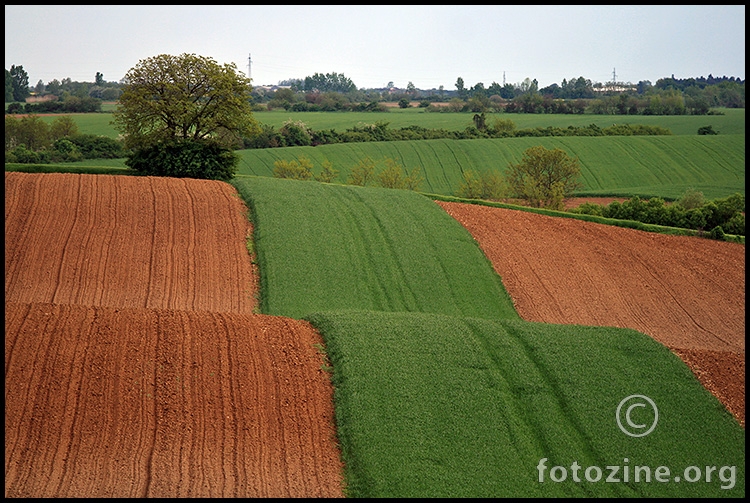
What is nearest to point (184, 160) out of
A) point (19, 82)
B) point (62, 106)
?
point (62, 106)

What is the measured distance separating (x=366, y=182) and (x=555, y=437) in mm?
47073

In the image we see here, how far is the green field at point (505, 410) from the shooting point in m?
16.7

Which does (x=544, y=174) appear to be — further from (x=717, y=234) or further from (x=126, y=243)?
(x=126, y=243)

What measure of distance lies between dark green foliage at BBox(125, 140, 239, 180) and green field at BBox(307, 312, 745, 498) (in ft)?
64.9

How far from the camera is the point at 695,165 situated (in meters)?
85.0

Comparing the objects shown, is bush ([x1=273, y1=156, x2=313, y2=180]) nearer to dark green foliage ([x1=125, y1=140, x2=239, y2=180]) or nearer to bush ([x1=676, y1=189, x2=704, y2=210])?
dark green foliage ([x1=125, y1=140, x2=239, y2=180])

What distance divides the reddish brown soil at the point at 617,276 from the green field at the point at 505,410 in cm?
596

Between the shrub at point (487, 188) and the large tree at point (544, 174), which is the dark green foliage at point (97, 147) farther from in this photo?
the large tree at point (544, 174)

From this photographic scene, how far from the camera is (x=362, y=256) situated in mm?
32188

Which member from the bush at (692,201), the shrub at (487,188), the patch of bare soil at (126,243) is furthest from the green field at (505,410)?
the shrub at (487,188)

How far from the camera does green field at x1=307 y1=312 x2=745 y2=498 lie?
16656 millimetres

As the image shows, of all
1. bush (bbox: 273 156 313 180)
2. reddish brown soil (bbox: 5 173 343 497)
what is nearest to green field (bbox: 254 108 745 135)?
bush (bbox: 273 156 313 180)

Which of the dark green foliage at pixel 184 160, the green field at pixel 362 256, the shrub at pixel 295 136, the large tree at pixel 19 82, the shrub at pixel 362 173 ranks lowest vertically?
the green field at pixel 362 256

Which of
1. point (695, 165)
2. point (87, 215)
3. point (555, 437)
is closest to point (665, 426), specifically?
point (555, 437)
